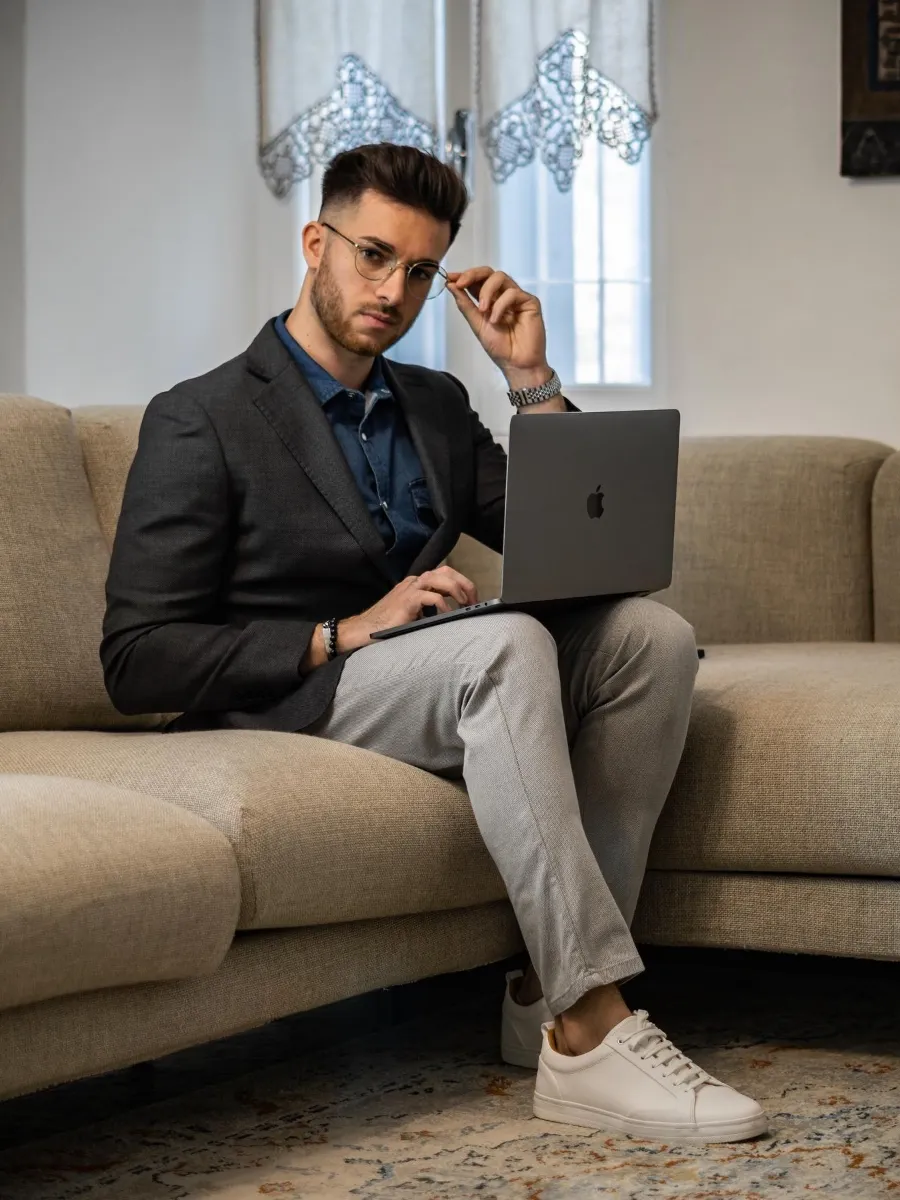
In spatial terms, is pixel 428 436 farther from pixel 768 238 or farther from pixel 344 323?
pixel 768 238

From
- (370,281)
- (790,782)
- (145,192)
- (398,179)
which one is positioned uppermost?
(145,192)

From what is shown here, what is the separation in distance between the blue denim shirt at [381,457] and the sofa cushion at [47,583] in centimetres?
36

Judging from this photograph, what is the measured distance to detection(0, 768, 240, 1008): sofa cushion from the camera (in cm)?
138

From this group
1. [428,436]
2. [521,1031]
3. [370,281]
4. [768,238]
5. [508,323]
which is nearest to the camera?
[521,1031]

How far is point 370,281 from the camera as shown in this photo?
208 cm

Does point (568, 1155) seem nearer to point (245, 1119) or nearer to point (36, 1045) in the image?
point (245, 1119)

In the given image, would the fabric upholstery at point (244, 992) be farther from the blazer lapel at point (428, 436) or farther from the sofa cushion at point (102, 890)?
the blazer lapel at point (428, 436)

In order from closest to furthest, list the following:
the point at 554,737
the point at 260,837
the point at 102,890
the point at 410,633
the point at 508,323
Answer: the point at 102,890, the point at 260,837, the point at 554,737, the point at 410,633, the point at 508,323

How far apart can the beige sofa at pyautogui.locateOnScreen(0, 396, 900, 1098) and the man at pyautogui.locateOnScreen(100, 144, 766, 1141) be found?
0.09m

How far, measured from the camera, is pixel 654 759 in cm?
194

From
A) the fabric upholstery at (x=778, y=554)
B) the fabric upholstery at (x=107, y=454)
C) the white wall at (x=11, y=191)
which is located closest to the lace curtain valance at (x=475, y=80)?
the white wall at (x=11, y=191)

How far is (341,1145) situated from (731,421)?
206 cm

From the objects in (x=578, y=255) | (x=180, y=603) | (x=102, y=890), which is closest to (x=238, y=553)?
(x=180, y=603)

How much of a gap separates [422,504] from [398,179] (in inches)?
15.9
